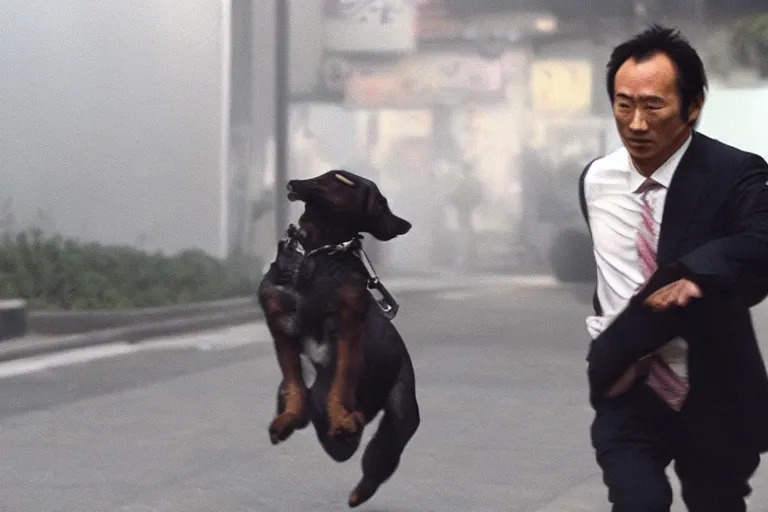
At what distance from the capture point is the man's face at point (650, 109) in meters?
3.87

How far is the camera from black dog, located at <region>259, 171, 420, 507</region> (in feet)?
16.1

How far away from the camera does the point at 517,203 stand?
2023cm

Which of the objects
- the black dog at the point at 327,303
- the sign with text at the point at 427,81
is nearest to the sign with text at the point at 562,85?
the sign with text at the point at 427,81

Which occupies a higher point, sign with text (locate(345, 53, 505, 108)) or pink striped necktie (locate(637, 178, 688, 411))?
pink striped necktie (locate(637, 178, 688, 411))

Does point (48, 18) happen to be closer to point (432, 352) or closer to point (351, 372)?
point (432, 352)

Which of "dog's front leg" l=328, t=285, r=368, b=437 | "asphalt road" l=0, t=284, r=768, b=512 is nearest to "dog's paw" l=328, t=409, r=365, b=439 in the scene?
"dog's front leg" l=328, t=285, r=368, b=437

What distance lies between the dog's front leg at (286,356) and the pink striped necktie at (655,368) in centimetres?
132

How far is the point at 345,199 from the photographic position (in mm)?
4887

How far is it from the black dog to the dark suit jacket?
1.16 meters

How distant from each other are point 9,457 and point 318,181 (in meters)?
3.52

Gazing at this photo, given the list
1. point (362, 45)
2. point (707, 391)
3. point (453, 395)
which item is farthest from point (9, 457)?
point (362, 45)

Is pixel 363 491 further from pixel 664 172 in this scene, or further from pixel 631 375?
pixel 664 172

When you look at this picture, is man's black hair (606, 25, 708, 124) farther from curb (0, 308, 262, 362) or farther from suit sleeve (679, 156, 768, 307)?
curb (0, 308, 262, 362)

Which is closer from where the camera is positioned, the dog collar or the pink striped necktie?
the pink striped necktie
